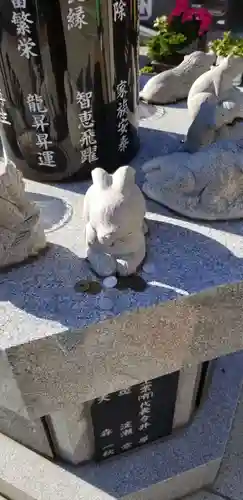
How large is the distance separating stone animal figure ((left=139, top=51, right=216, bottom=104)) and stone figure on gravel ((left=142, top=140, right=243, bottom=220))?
52 centimetres

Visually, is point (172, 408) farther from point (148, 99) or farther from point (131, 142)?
point (148, 99)

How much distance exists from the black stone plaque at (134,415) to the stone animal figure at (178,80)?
95 cm

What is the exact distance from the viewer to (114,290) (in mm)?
1088

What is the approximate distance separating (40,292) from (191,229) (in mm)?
413

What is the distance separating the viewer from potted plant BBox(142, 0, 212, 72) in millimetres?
2424

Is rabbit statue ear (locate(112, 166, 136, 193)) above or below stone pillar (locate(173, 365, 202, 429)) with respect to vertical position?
above

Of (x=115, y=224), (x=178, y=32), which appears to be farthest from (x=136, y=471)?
(x=178, y=32)

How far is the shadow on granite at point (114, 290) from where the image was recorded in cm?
105

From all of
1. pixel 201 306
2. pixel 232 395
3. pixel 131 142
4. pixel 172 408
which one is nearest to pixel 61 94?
pixel 131 142

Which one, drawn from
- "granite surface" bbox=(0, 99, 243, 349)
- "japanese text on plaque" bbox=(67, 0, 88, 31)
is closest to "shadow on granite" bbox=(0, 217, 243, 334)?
"granite surface" bbox=(0, 99, 243, 349)

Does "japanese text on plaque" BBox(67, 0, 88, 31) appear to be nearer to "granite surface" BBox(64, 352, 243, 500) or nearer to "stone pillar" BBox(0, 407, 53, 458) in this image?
"stone pillar" BBox(0, 407, 53, 458)

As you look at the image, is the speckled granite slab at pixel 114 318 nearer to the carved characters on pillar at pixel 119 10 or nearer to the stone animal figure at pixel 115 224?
the stone animal figure at pixel 115 224

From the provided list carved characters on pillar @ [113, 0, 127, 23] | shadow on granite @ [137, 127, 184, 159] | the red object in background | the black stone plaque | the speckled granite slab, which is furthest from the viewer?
the red object in background

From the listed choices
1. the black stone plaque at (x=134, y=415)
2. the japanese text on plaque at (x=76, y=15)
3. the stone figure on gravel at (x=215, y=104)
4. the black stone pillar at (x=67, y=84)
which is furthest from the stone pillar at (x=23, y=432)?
the japanese text on plaque at (x=76, y=15)
